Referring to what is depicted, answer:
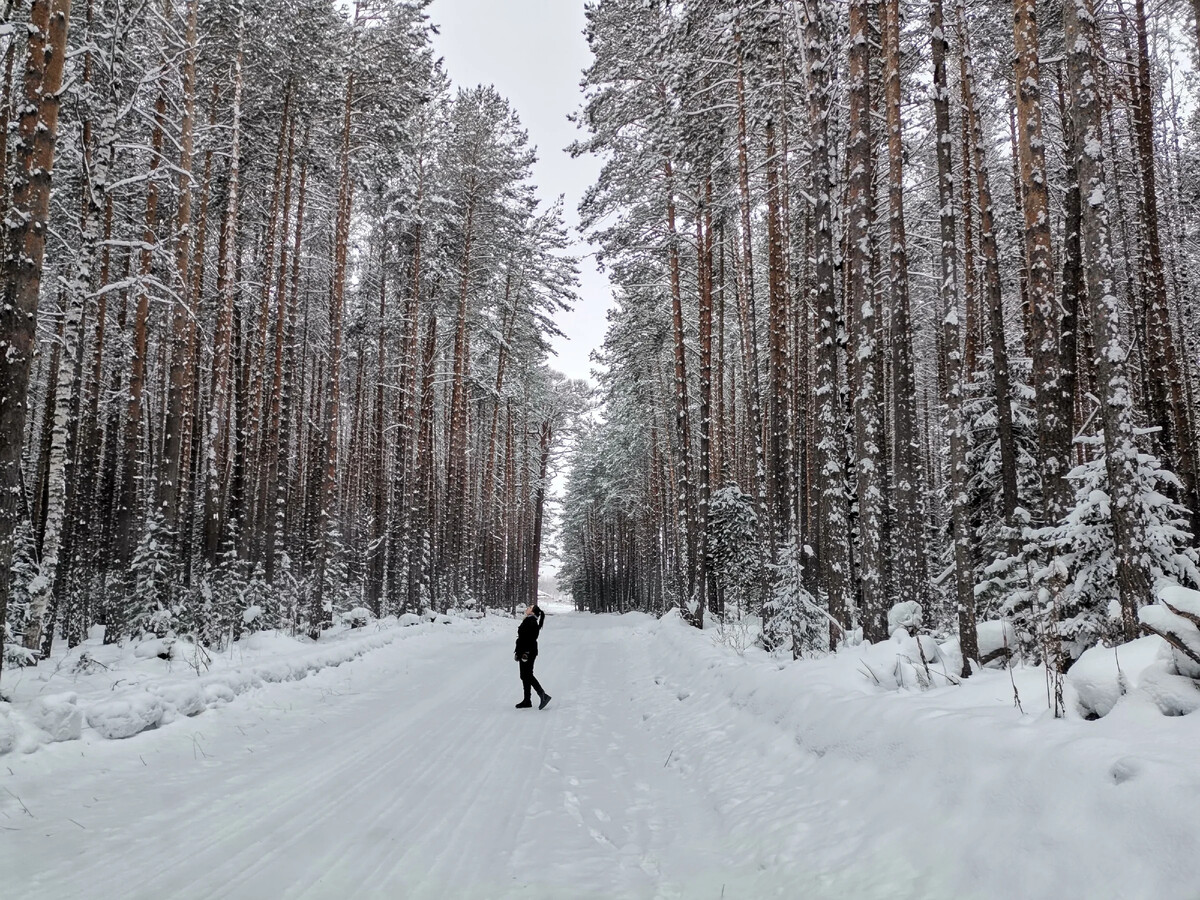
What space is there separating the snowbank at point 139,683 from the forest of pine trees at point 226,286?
34.8 inches

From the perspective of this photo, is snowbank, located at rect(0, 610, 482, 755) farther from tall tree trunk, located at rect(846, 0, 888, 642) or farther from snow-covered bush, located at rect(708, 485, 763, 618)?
snow-covered bush, located at rect(708, 485, 763, 618)

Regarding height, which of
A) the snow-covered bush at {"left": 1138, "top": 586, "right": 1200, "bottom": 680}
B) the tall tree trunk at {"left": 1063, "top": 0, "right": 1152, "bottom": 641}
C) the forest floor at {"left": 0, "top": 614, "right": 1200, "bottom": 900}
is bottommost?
the forest floor at {"left": 0, "top": 614, "right": 1200, "bottom": 900}

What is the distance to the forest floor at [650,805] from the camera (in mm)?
2719

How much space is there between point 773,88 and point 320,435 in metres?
20.4

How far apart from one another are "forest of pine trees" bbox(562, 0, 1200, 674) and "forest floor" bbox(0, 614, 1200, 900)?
153cm

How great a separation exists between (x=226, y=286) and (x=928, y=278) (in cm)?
1567

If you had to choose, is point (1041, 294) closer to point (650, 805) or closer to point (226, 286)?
point (650, 805)

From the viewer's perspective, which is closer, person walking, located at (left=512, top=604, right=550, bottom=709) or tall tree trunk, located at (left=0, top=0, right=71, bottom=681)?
tall tree trunk, located at (left=0, top=0, right=71, bottom=681)

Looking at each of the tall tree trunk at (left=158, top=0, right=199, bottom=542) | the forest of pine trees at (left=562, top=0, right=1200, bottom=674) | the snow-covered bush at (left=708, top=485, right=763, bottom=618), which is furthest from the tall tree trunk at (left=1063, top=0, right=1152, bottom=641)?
the tall tree trunk at (left=158, top=0, right=199, bottom=542)

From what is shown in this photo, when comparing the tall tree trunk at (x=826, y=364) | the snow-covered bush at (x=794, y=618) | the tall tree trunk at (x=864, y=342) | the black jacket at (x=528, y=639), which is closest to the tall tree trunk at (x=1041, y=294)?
the tall tree trunk at (x=864, y=342)

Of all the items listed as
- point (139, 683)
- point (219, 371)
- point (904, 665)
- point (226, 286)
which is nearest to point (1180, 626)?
point (904, 665)

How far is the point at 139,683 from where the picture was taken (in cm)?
722

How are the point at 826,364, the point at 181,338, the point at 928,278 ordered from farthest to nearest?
the point at 928,278, the point at 181,338, the point at 826,364

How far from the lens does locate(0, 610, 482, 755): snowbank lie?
5.79m
